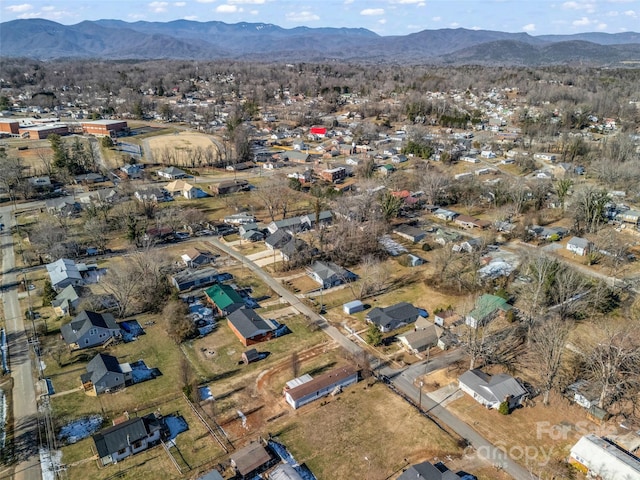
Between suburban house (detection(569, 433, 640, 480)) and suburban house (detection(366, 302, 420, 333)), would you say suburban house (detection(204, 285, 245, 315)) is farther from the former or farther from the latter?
suburban house (detection(569, 433, 640, 480))

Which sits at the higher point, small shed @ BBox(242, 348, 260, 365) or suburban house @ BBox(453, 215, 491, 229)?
suburban house @ BBox(453, 215, 491, 229)

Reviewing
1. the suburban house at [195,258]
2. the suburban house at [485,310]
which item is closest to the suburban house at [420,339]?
the suburban house at [485,310]

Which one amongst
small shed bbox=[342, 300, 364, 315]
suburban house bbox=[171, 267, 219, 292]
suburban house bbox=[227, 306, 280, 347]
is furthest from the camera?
Result: suburban house bbox=[171, 267, 219, 292]

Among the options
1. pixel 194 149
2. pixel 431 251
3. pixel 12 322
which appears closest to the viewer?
pixel 12 322

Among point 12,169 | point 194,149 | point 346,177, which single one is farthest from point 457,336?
point 194,149

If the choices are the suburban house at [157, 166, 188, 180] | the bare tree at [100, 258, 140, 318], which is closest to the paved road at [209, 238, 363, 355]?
the bare tree at [100, 258, 140, 318]

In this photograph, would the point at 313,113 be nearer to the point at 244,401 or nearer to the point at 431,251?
the point at 431,251

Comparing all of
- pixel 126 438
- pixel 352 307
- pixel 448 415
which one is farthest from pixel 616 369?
pixel 126 438
